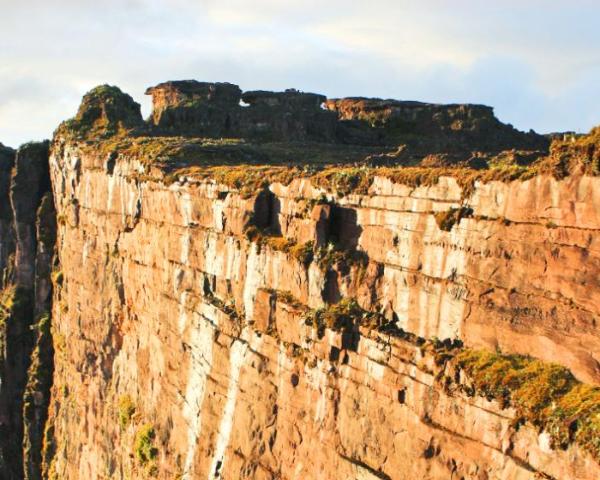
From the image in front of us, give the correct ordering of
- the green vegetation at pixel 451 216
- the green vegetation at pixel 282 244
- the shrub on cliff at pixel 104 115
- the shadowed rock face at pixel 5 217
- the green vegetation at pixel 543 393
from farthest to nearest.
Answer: the shadowed rock face at pixel 5 217
the shrub on cliff at pixel 104 115
the green vegetation at pixel 282 244
the green vegetation at pixel 451 216
the green vegetation at pixel 543 393

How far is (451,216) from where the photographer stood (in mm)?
17172

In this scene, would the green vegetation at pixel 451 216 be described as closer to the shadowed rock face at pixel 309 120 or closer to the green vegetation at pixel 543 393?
the green vegetation at pixel 543 393

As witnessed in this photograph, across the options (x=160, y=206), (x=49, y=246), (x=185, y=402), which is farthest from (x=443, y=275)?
(x=49, y=246)

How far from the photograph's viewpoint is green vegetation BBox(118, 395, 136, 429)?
34.6m

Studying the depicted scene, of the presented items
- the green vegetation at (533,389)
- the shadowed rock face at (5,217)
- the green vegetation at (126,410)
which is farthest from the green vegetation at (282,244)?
the shadowed rock face at (5,217)

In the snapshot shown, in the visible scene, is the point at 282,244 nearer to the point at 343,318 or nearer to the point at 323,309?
the point at 323,309

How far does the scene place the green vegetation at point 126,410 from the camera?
114 feet

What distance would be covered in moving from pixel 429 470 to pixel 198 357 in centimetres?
1248

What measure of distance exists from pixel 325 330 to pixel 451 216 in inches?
201

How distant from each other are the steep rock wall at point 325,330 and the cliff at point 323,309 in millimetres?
55

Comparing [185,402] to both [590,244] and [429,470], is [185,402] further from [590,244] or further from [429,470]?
[590,244]

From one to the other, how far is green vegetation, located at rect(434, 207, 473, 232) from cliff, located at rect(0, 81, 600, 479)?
4 centimetres

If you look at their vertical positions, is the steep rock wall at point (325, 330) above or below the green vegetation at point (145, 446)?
above

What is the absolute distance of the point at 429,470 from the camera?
16984 mm
